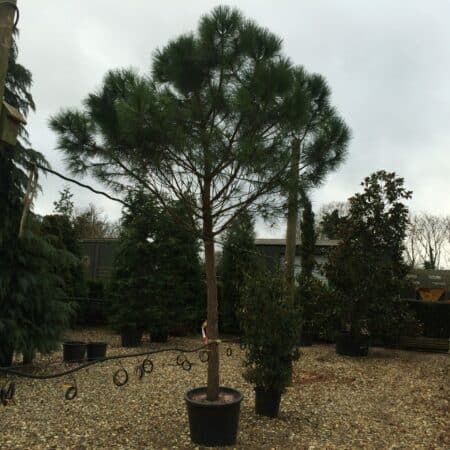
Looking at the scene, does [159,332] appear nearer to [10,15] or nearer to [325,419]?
[325,419]

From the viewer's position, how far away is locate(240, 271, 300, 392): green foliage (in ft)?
13.4

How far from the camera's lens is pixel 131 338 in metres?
8.56

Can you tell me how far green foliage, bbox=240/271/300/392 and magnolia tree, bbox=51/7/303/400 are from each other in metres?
0.57

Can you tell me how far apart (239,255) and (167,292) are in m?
2.07

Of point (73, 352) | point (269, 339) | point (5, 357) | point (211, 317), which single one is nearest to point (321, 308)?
point (73, 352)

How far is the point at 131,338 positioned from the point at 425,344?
5.92 m

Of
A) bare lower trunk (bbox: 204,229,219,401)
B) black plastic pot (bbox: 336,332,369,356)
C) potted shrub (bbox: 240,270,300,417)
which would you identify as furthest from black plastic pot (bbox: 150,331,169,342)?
bare lower trunk (bbox: 204,229,219,401)

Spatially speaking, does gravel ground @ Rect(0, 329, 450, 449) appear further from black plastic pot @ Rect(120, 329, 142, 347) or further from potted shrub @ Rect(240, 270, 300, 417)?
black plastic pot @ Rect(120, 329, 142, 347)

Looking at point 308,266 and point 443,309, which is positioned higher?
point 308,266

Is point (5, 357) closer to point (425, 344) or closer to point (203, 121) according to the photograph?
point (203, 121)

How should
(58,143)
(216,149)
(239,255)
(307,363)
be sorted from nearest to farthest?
(216,149)
(58,143)
(307,363)
(239,255)

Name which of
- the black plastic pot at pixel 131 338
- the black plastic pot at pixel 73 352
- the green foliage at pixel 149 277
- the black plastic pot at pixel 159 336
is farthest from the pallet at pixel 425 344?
the black plastic pot at pixel 73 352

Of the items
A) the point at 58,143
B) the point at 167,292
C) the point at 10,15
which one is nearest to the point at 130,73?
the point at 58,143

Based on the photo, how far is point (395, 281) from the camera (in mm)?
8383
